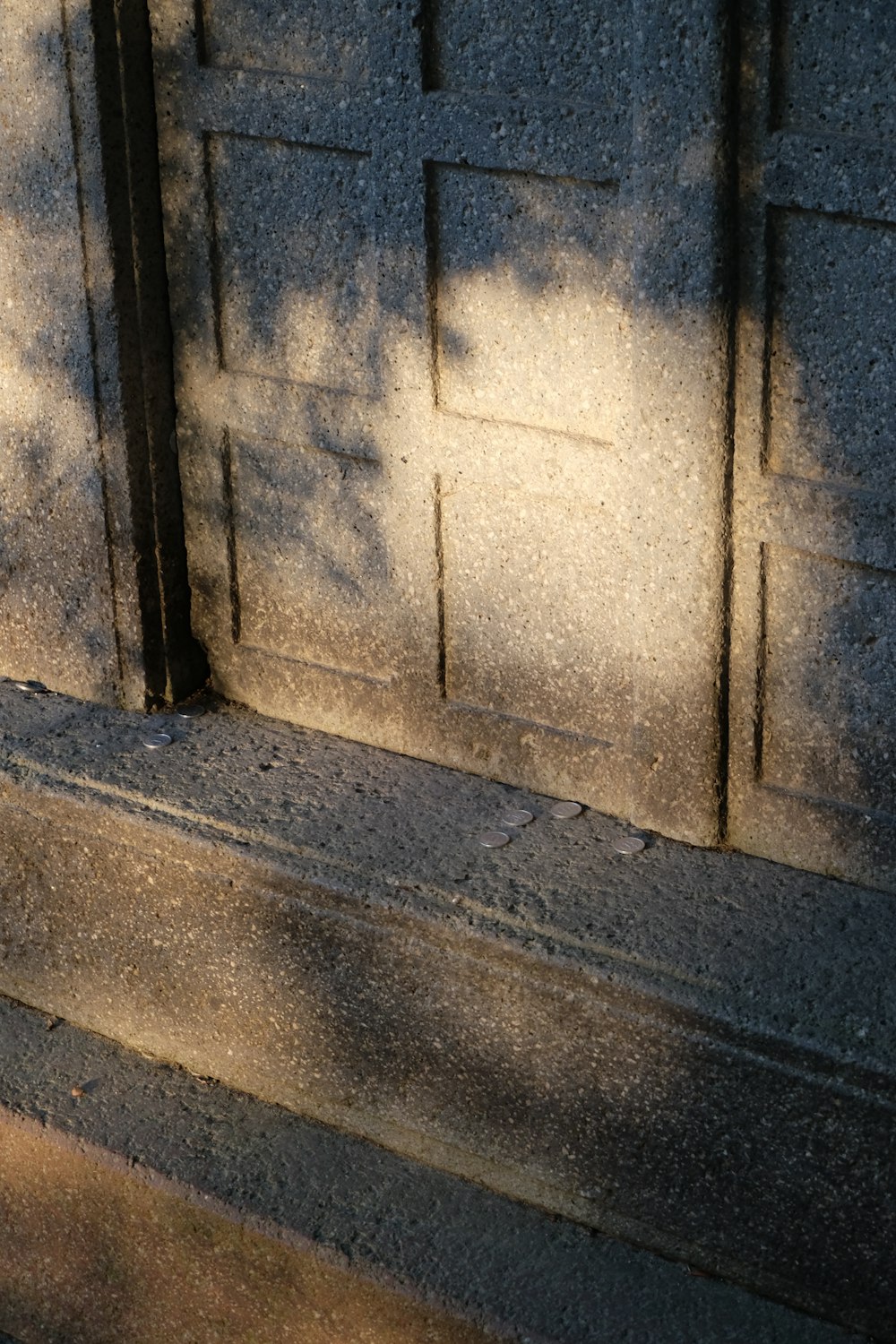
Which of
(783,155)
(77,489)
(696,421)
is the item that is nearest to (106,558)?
(77,489)

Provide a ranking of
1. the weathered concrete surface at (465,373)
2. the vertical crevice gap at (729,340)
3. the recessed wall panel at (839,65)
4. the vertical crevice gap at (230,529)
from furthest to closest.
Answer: the vertical crevice gap at (230,529) → the weathered concrete surface at (465,373) → the vertical crevice gap at (729,340) → the recessed wall panel at (839,65)

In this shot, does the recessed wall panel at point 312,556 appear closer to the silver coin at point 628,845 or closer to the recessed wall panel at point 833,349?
the silver coin at point 628,845

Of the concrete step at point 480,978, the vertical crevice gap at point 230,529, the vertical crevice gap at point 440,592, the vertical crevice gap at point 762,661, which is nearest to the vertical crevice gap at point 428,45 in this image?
the vertical crevice gap at point 440,592

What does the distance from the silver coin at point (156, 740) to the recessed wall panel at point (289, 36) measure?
1305 mm

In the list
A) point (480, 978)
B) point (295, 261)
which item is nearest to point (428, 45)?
point (295, 261)

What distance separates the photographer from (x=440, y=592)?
12.5 feet

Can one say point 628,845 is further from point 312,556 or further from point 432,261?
point 432,261

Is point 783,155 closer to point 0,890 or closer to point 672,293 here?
point 672,293

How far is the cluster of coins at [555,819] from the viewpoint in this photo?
3.61m

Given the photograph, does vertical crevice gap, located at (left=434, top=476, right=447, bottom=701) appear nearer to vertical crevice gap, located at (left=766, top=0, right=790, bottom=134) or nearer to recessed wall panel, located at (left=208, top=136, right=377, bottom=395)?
recessed wall panel, located at (left=208, top=136, right=377, bottom=395)

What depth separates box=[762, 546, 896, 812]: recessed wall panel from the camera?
3.30 meters

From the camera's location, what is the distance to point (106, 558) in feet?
13.4

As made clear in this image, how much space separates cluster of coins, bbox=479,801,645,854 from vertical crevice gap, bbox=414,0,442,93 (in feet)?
4.27

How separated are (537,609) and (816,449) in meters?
0.67
